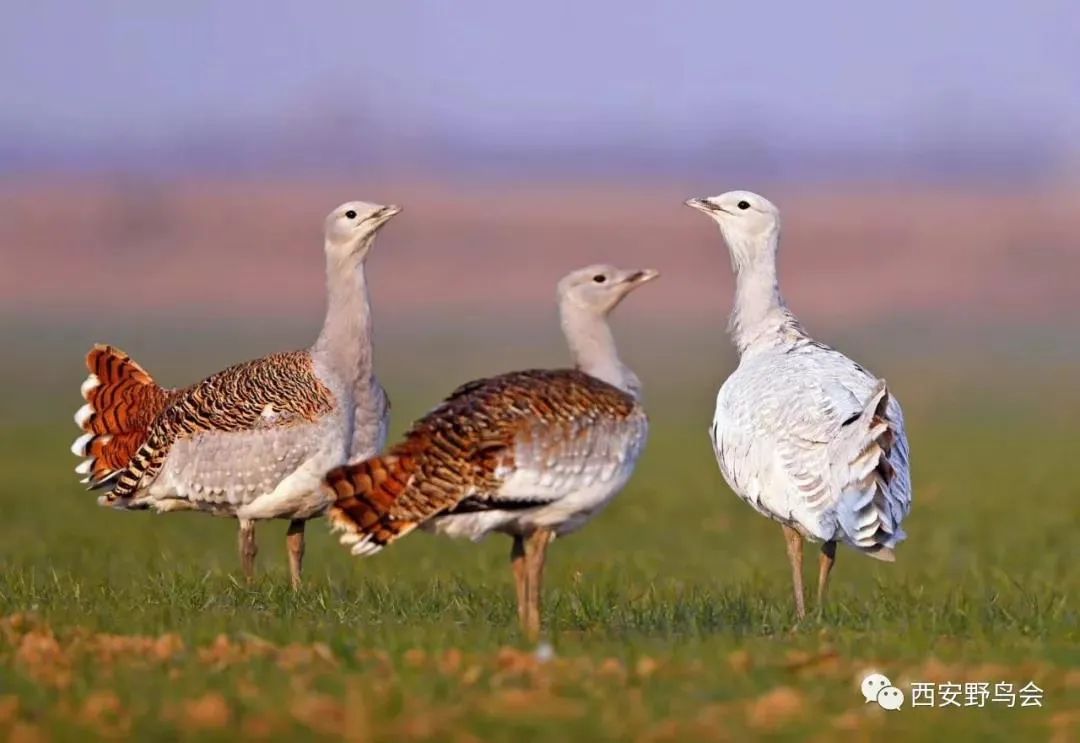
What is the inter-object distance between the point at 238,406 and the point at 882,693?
14.9 ft

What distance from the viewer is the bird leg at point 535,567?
26.5 ft

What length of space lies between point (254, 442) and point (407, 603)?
139 centimetres

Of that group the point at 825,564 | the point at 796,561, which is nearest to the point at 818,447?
the point at 796,561

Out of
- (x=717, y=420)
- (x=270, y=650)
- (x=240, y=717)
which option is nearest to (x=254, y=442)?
(x=717, y=420)

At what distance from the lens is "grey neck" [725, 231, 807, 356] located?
10352 mm

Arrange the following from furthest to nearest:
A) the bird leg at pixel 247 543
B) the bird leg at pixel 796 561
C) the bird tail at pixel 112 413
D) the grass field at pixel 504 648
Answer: the bird tail at pixel 112 413 → the bird leg at pixel 247 543 → the bird leg at pixel 796 561 → the grass field at pixel 504 648

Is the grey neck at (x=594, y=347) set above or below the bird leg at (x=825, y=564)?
above

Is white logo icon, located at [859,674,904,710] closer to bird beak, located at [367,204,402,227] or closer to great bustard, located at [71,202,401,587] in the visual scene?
great bustard, located at [71,202,401,587]

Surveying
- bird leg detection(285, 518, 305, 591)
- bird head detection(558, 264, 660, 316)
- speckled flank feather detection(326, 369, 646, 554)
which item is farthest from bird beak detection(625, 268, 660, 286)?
bird leg detection(285, 518, 305, 591)

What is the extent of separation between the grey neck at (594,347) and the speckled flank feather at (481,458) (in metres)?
0.60

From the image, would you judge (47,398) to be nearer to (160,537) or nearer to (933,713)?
(160,537)

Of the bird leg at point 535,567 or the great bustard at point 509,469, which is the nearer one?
the great bustard at point 509,469

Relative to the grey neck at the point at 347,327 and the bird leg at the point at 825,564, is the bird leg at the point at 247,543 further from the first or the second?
the bird leg at the point at 825,564

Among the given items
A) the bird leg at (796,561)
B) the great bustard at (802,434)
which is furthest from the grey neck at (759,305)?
the bird leg at (796,561)
